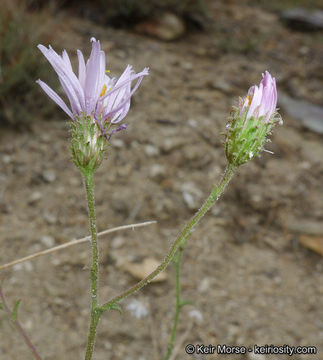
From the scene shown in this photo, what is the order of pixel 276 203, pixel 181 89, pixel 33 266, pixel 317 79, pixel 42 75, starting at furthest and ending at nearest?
pixel 317 79 < pixel 181 89 < pixel 42 75 < pixel 276 203 < pixel 33 266

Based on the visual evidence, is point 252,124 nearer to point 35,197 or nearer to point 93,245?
point 93,245

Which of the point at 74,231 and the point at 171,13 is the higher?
the point at 171,13

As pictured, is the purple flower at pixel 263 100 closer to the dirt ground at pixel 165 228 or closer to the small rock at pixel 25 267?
the dirt ground at pixel 165 228

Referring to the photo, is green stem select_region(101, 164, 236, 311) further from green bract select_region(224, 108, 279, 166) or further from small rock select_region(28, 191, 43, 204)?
small rock select_region(28, 191, 43, 204)

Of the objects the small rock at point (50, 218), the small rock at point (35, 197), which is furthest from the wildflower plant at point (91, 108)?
the small rock at point (35, 197)

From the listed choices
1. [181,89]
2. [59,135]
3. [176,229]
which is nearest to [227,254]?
[176,229]

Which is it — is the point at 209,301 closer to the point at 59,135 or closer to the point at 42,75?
the point at 59,135
